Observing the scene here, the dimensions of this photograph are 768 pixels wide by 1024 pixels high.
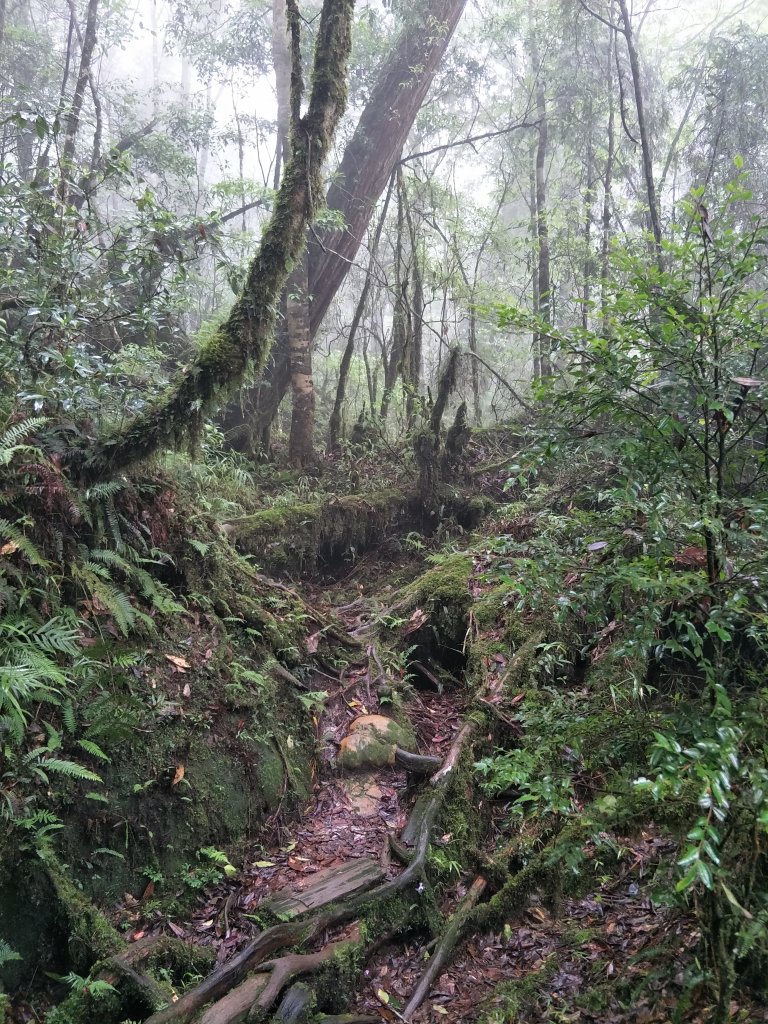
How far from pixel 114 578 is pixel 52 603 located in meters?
0.65

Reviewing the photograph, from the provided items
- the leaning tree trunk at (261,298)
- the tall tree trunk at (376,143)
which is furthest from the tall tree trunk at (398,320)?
the leaning tree trunk at (261,298)

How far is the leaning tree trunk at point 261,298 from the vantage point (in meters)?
5.04

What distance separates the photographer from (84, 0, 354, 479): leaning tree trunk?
5.04 metres

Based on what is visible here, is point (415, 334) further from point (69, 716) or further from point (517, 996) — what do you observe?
point (517, 996)

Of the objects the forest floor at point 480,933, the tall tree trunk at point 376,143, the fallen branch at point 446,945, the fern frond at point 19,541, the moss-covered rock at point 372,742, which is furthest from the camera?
the tall tree trunk at point 376,143

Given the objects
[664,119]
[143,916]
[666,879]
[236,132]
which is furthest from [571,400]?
[236,132]

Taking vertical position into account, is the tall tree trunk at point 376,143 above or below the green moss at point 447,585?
above

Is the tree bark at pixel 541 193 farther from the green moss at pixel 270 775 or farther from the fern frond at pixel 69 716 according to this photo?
the fern frond at pixel 69 716

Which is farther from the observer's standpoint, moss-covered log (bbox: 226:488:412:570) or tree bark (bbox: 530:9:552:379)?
tree bark (bbox: 530:9:552:379)

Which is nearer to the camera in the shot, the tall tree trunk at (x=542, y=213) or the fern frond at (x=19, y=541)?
the fern frond at (x=19, y=541)


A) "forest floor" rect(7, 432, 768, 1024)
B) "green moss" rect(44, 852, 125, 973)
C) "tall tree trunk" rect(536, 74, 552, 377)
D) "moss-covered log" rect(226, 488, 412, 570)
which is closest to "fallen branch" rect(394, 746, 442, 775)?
"forest floor" rect(7, 432, 768, 1024)

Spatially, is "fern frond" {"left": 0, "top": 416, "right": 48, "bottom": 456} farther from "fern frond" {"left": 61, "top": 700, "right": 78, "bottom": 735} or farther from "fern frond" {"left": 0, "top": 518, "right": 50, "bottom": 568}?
"fern frond" {"left": 61, "top": 700, "right": 78, "bottom": 735}

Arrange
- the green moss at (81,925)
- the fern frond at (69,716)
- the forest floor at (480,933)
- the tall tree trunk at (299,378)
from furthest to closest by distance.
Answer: the tall tree trunk at (299,378)
the fern frond at (69,716)
the green moss at (81,925)
the forest floor at (480,933)

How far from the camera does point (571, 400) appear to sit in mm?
2783
